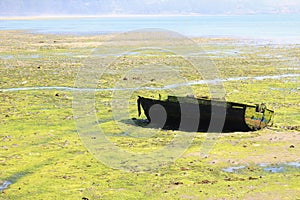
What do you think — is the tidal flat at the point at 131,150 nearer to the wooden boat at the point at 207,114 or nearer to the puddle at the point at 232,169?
the puddle at the point at 232,169

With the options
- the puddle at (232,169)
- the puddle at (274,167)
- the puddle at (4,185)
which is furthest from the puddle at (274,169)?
the puddle at (4,185)

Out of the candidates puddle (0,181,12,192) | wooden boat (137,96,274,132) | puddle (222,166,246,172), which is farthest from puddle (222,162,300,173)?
puddle (0,181,12,192)

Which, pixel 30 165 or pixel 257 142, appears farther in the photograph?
pixel 257 142

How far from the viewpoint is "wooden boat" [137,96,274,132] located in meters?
21.9

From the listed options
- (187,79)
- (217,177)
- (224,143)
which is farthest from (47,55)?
(217,177)

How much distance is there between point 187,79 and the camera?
38.8 meters

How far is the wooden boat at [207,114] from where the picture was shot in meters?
21.9

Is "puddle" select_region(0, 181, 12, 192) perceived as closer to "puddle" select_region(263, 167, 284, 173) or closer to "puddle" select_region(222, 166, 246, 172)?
"puddle" select_region(222, 166, 246, 172)

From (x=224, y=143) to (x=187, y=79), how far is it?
1883cm

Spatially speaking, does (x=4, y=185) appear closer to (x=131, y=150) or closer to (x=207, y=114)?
(x=131, y=150)

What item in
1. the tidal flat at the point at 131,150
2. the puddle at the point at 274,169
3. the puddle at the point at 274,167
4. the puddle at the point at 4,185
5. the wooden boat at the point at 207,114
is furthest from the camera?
the wooden boat at the point at 207,114

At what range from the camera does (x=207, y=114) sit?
22.5m

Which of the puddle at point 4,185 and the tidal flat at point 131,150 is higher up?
the tidal flat at point 131,150

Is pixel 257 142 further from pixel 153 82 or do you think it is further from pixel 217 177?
pixel 153 82
